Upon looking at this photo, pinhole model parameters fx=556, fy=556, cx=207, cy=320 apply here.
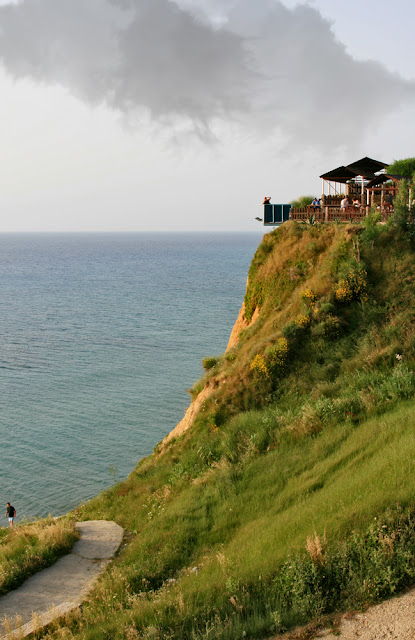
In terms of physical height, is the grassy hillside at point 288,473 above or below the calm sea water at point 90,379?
above

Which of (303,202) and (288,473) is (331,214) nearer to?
(303,202)

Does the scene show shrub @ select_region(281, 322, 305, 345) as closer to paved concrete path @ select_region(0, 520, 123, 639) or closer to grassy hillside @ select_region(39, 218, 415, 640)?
grassy hillside @ select_region(39, 218, 415, 640)

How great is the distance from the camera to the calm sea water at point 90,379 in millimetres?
29828

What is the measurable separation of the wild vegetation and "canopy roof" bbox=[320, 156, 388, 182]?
934 inches

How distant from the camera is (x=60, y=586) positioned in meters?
13.5

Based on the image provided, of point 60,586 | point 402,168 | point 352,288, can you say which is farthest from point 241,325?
point 60,586

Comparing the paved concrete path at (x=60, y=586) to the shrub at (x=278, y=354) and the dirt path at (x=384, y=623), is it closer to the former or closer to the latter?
the dirt path at (x=384, y=623)

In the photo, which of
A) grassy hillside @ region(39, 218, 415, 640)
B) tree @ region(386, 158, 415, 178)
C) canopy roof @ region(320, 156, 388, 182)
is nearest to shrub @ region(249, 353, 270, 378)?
grassy hillside @ region(39, 218, 415, 640)

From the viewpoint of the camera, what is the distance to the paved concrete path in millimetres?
11586

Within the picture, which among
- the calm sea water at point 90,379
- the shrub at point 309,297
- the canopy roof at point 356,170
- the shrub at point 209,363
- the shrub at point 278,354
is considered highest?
the canopy roof at point 356,170

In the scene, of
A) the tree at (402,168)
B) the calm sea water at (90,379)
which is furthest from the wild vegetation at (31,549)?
the tree at (402,168)

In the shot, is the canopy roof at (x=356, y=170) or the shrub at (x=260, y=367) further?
the canopy roof at (x=356, y=170)

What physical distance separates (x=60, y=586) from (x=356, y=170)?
2655cm

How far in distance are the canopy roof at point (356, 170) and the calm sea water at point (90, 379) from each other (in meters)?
17.6
